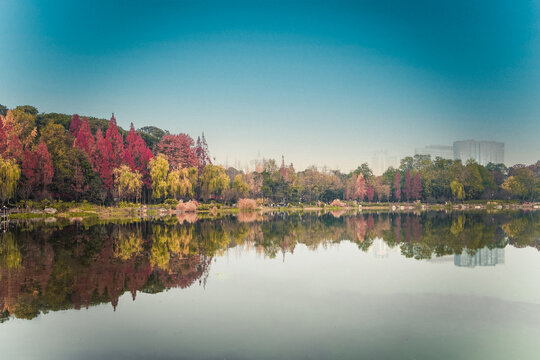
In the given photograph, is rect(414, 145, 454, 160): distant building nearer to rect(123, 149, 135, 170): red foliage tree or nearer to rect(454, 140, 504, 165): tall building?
rect(454, 140, 504, 165): tall building

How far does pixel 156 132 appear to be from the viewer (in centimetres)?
9788

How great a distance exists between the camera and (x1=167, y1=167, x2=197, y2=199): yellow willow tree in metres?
52.9

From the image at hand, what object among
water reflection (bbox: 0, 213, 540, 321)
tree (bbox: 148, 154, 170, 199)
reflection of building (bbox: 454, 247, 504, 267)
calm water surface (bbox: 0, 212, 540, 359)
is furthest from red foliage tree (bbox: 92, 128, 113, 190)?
reflection of building (bbox: 454, 247, 504, 267)

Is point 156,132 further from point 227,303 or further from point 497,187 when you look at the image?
point 227,303

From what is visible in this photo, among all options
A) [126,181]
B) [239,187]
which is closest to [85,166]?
[126,181]

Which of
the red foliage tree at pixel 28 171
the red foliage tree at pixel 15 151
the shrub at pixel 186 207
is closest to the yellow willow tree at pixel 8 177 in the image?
the red foliage tree at pixel 28 171

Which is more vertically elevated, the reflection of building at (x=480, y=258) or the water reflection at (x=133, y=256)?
the reflection of building at (x=480, y=258)

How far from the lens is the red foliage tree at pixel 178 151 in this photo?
2452 inches

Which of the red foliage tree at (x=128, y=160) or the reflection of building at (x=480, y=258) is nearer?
the reflection of building at (x=480, y=258)

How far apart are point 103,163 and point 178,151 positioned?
14528mm

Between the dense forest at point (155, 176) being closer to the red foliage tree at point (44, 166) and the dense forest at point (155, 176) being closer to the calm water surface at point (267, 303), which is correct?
the red foliage tree at point (44, 166)

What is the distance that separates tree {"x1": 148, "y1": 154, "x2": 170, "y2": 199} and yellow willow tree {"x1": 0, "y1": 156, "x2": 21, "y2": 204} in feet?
56.5

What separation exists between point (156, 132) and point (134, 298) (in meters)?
92.7

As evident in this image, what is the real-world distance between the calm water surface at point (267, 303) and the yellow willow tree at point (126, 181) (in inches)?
1267
